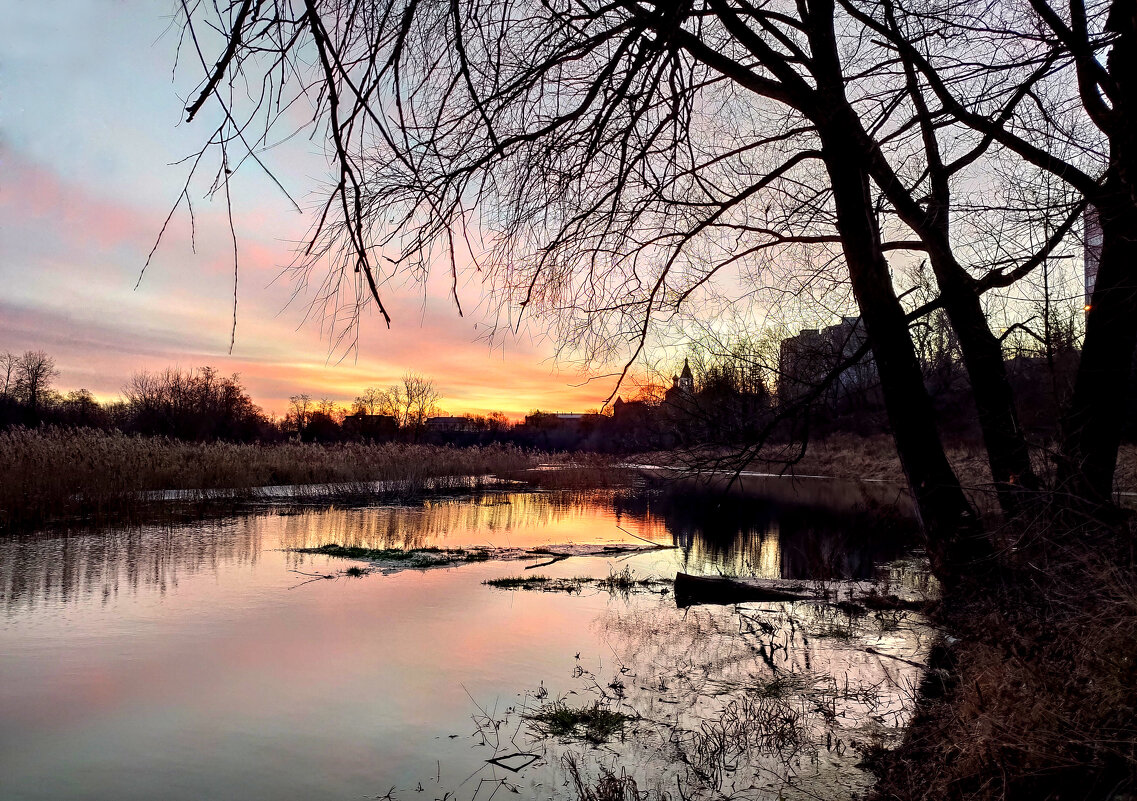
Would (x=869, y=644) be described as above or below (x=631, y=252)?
below

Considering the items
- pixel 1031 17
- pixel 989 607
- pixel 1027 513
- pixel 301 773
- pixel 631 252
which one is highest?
pixel 1031 17

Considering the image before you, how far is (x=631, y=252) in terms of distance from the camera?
4516 millimetres

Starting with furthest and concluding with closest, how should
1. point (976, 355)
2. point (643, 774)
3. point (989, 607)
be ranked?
point (976, 355)
point (989, 607)
point (643, 774)

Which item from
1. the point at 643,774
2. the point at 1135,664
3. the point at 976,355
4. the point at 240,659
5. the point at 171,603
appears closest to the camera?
the point at 1135,664

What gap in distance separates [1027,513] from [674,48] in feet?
10.4

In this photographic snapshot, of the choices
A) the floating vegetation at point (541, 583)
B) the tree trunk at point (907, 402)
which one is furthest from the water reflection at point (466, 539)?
→ the floating vegetation at point (541, 583)

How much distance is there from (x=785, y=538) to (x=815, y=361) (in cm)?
939

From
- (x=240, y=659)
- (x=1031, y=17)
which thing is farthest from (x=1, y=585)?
(x=1031, y=17)

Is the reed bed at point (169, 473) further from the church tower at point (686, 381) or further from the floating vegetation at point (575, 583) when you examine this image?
the church tower at point (686, 381)

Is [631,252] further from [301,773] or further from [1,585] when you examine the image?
[1,585]

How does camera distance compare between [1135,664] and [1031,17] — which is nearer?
[1135,664]

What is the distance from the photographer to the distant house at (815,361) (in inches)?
190

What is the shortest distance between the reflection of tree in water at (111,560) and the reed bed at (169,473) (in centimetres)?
208

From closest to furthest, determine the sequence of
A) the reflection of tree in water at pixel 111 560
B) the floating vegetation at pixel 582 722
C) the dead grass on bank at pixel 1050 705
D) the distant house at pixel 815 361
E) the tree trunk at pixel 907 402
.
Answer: the dead grass on bank at pixel 1050 705 → the floating vegetation at pixel 582 722 → the tree trunk at pixel 907 402 → the distant house at pixel 815 361 → the reflection of tree in water at pixel 111 560
